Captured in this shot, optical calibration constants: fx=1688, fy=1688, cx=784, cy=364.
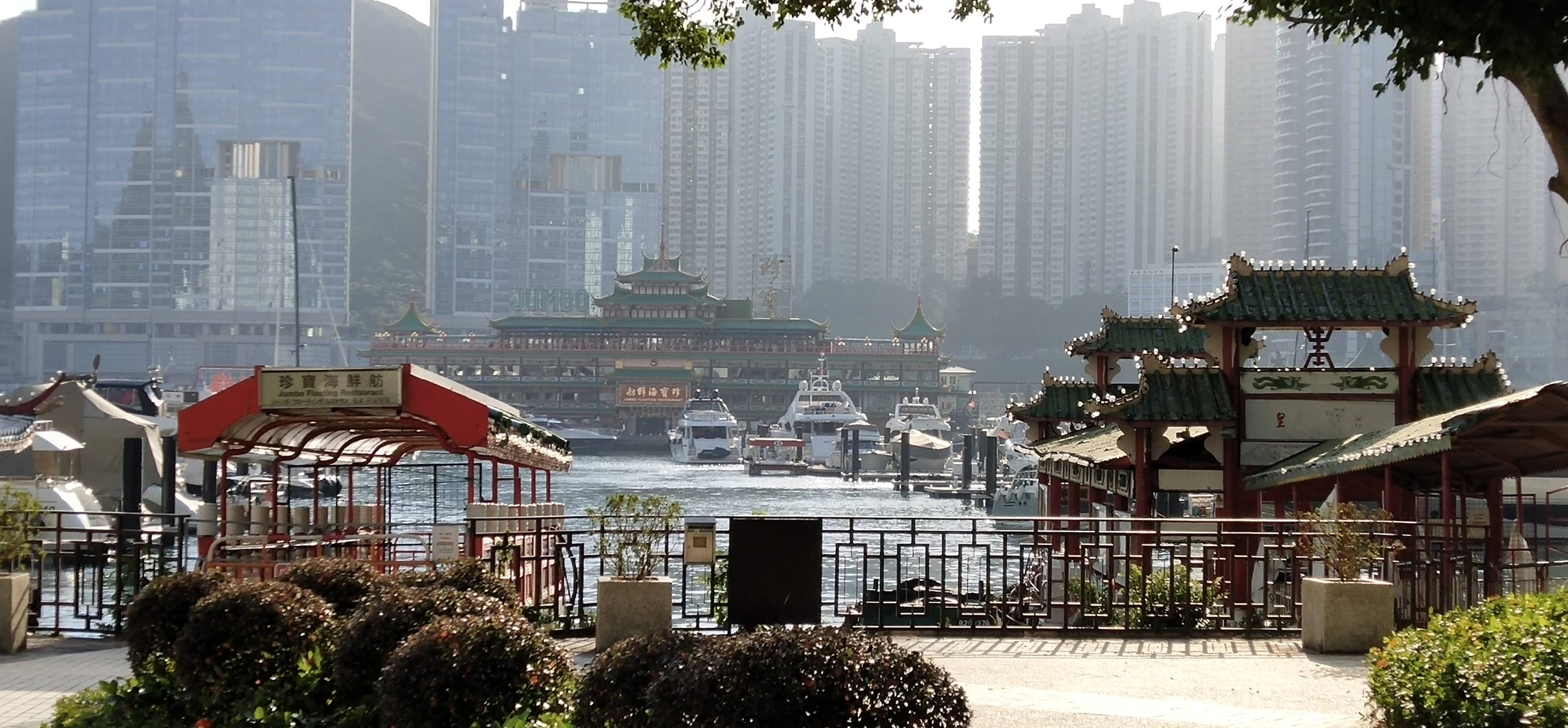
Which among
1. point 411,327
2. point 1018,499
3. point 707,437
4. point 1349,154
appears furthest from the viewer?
point 1349,154

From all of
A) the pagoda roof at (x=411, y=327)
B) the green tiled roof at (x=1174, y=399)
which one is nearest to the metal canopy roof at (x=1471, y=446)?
the green tiled roof at (x=1174, y=399)

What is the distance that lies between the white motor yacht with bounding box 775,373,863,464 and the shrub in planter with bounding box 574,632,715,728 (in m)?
82.7

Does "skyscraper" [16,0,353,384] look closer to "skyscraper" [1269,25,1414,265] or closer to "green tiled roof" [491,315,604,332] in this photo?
"green tiled roof" [491,315,604,332]

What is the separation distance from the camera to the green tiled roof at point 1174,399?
56.0 ft

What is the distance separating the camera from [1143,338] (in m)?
22.8

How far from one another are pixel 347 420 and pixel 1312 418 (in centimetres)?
967

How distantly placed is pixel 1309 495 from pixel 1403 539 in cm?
423

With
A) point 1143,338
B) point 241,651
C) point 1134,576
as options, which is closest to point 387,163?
point 1143,338

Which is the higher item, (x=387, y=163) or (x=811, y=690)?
(x=387, y=163)

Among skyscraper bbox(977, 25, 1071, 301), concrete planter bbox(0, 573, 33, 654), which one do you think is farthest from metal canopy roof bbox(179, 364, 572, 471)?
skyscraper bbox(977, 25, 1071, 301)

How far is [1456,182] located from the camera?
100750 mm

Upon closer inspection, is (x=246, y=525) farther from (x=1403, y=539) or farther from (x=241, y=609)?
(x=1403, y=539)

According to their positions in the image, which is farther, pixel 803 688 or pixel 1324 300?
pixel 1324 300

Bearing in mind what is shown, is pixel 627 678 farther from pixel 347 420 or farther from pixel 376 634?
pixel 347 420
